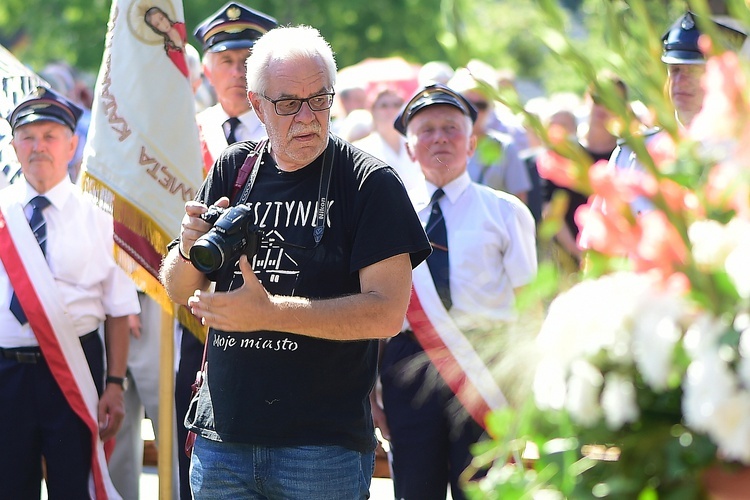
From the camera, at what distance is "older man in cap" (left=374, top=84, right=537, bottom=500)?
4352mm

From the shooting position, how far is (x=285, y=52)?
122 inches

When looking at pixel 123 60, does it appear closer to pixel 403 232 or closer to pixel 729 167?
pixel 403 232

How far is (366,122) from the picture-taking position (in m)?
8.15

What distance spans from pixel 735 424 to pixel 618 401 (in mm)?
153

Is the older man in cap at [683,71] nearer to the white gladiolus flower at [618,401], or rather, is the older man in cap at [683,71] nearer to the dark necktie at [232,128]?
the dark necktie at [232,128]

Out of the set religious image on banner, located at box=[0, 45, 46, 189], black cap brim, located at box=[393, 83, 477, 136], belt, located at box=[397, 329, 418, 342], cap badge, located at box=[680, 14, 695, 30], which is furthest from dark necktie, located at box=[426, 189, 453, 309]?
religious image on banner, located at box=[0, 45, 46, 189]

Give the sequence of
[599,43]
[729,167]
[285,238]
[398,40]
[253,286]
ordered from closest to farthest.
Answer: [729,167] < [599,43] < [253,286] < [285,238] < [398,40]

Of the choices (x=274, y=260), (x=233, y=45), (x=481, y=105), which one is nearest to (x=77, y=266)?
(x=233, y=45)

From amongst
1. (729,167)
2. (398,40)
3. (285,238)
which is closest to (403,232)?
(285,238)

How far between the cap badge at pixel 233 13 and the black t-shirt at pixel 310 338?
6.54 feet

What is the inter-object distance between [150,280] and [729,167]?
11.2ft

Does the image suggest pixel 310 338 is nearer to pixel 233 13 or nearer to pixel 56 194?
pixel 56 194

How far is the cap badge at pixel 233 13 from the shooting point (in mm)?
4895

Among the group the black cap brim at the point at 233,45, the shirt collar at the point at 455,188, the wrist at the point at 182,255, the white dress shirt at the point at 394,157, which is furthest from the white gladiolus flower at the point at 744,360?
the white dress shirt at the point at 394,157
